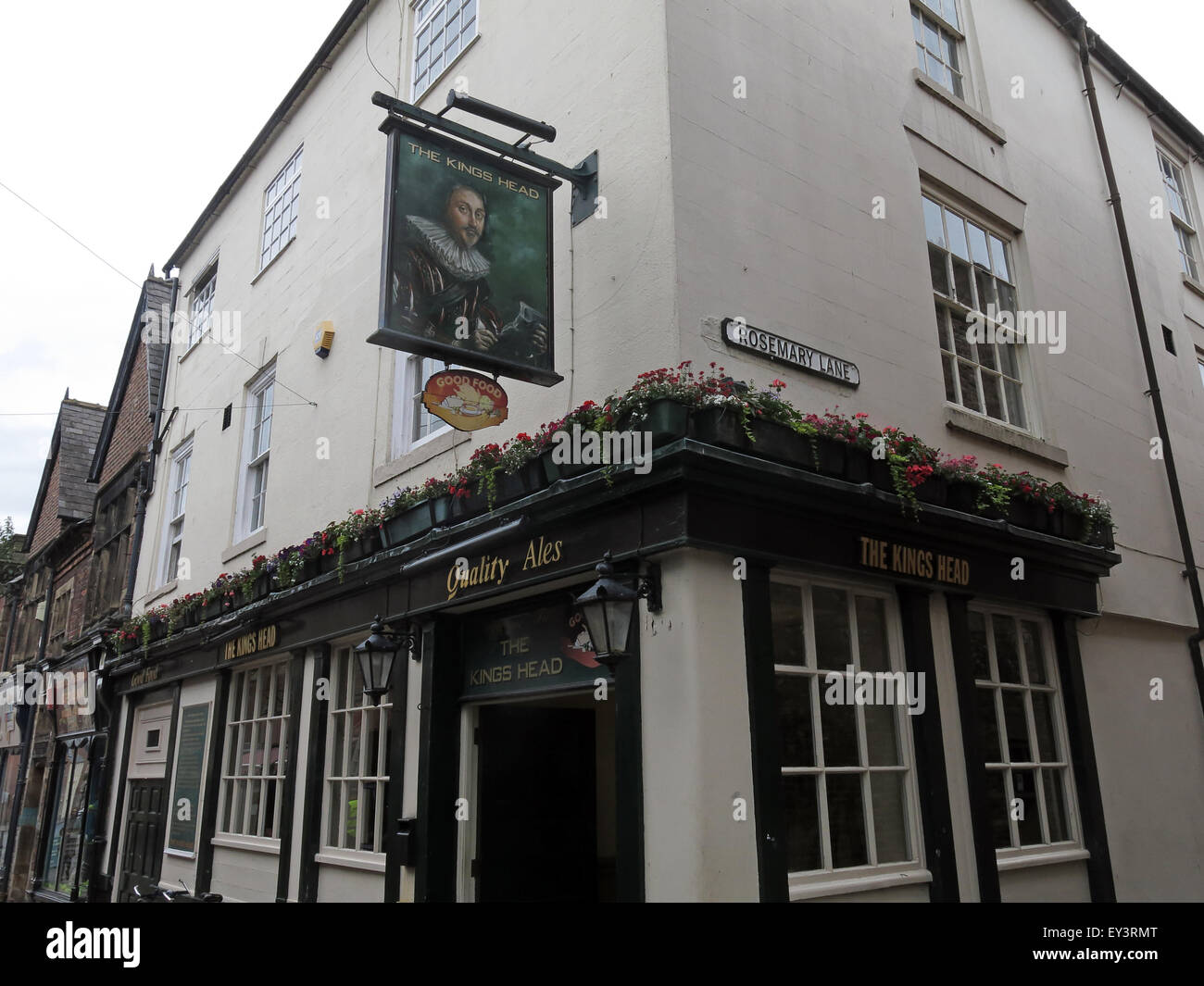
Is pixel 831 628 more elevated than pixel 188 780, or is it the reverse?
pixel 831 628

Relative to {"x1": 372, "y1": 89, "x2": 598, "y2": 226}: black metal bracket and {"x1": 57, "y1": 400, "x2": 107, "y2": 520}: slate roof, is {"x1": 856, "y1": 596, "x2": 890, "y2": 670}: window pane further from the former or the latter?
{"x1": 57, "y1": 400, "x2": 107, "y2": 520}: slate roof

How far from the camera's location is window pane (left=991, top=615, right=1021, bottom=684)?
287 inches

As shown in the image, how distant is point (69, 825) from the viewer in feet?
47.8

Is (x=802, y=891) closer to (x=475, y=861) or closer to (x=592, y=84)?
(x=475, y=861)

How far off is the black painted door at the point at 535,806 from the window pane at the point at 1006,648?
11.2ft

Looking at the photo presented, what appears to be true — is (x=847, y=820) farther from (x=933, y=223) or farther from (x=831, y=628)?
(x=933, y=223)

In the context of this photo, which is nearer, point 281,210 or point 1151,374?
point 1151,374

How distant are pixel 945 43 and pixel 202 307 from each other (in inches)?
445

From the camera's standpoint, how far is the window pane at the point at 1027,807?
687cm

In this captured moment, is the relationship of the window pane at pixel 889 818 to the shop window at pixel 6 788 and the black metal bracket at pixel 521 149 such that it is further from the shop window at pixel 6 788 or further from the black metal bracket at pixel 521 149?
the shop window at pixel 6 788

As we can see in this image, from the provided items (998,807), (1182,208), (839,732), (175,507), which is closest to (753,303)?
(839,732)

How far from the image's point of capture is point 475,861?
267 inches

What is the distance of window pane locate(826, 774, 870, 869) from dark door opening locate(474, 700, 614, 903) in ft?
8.45

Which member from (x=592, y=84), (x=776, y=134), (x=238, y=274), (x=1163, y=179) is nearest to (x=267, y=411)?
(x=238, y=274)
